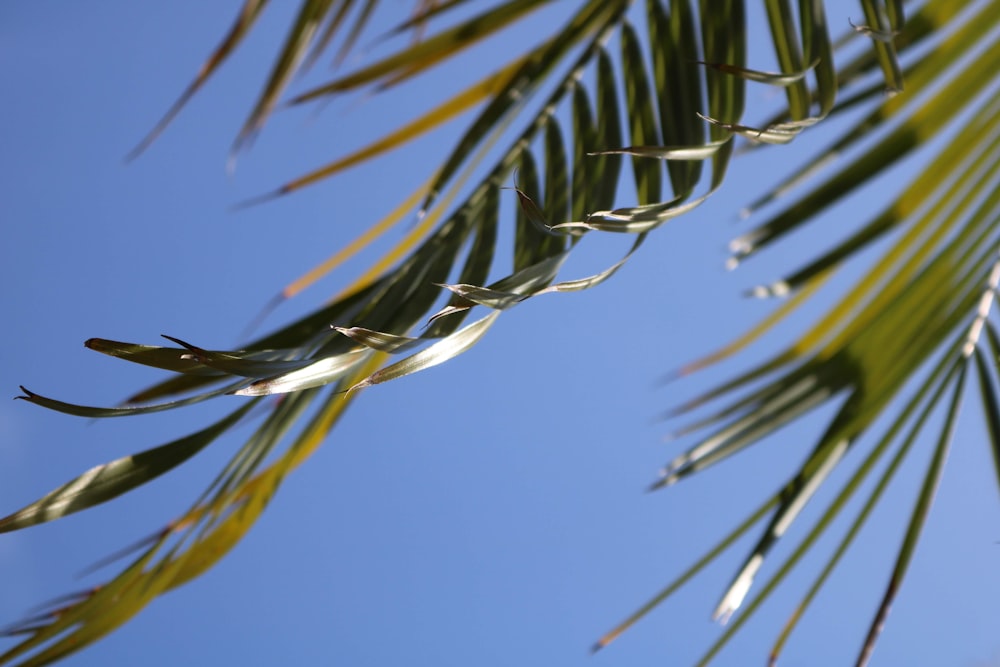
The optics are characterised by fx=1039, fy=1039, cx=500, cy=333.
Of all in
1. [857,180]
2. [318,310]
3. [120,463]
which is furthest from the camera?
[857,180]

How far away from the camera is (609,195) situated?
1.82 feet

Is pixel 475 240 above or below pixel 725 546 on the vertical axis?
above

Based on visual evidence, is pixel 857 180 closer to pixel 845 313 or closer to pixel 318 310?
pixel 845 313

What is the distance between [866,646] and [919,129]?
29 centimetres

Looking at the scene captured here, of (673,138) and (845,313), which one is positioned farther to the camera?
(845,313)

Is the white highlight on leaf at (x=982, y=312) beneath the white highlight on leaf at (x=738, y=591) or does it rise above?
above

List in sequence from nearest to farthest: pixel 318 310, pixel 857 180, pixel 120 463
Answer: pixel 120 463, pixel 318 310, pixel 857 180

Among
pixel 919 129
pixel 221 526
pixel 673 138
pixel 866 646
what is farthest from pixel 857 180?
pixel 221 526

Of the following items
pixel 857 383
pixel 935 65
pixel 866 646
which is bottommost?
pixel 866 646

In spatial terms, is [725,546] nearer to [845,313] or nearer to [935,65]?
[845,313]

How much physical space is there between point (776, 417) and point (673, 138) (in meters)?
0.16

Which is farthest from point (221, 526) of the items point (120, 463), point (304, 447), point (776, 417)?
point (776, 417)

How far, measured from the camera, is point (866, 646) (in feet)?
1.73

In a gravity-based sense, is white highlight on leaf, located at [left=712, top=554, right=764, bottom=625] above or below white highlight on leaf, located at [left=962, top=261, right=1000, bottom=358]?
below
